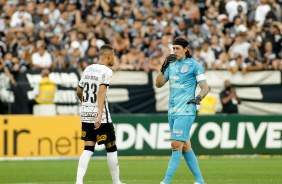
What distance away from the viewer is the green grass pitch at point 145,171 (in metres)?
12.2

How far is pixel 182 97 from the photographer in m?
9.98

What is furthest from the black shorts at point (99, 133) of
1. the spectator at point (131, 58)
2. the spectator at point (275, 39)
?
the spectator at point (275, 39)

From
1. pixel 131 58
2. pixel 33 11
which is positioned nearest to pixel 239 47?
pixel 131 58

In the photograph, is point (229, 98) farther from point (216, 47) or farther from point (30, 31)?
point (30, 31)

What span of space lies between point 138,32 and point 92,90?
12.8m

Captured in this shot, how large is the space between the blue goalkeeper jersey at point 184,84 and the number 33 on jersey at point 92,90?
1094mm

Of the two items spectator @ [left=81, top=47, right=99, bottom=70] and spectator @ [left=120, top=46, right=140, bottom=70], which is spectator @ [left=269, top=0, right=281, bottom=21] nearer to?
spectator @ [left=120, top=46, right=140, bottom=70]

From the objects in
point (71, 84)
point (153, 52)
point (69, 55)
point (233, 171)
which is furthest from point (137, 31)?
point (233, 171)

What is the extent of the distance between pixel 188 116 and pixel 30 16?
14043 millimetres

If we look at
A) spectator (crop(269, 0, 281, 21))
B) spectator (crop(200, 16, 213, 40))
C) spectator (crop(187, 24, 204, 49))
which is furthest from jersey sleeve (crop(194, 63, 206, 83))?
spectator (crop(269, 0, 281, 21))

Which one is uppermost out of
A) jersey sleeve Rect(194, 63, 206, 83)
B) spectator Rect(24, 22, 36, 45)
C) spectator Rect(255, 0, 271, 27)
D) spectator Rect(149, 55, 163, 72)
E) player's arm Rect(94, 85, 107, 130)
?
spectator Rect(255, 0, 271, 27)

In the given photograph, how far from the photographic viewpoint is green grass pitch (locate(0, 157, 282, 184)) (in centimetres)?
1219

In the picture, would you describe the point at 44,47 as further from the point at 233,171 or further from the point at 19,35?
the point at 233,171

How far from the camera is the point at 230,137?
18781 mm
